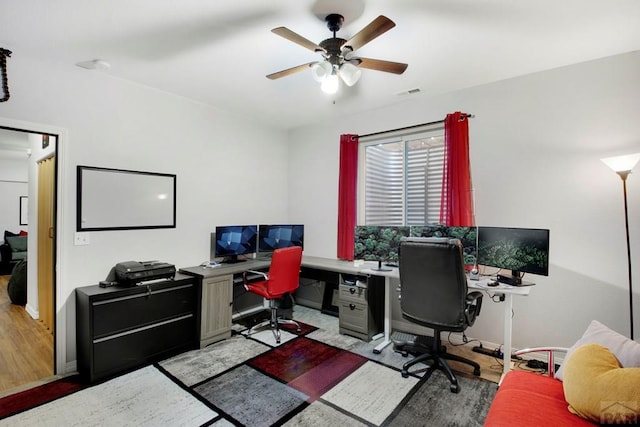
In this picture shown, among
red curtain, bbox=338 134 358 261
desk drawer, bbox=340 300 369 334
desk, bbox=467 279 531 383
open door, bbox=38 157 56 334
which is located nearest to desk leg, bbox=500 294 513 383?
desk, bbox=467 279 531 383

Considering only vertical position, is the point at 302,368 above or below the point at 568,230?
below

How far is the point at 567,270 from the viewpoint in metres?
2.73

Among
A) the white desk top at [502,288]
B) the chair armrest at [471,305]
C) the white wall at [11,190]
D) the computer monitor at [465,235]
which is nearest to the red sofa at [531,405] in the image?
the chair armrest at [471,305]

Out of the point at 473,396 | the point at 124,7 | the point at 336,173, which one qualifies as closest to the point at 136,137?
the point at 124,7

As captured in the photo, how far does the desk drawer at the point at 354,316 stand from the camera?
328 centimetres

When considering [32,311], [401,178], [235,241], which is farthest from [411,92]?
[32,311]

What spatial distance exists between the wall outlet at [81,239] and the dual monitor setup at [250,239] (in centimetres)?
123

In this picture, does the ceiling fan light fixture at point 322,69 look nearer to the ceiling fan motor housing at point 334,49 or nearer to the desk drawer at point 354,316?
the ceiling fan motor housing at point 334,49

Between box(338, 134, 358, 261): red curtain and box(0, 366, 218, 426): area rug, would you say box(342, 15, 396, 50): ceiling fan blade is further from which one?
box(0, 366, 218, 426): area rug

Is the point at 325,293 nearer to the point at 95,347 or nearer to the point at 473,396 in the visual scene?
the point at 473,396

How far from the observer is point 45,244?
352cm

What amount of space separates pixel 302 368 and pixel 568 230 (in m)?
2.69

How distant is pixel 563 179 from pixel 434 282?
1581mm

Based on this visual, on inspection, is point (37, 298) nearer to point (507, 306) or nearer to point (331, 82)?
point (331, 82)
